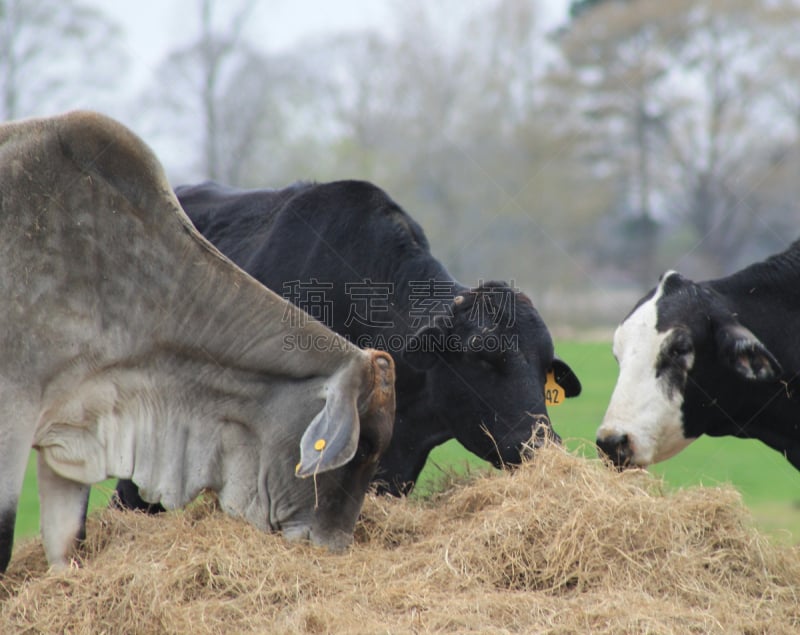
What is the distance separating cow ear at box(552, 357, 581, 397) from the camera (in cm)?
593

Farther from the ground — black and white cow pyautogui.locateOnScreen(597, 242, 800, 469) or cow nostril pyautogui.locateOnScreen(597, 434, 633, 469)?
black and white cow pyautogui.locateOnScreen(597, 242, 800, 469)

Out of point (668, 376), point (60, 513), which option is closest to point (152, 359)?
point (60, 513)

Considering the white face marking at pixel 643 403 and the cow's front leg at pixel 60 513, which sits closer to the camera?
the cow's front leg at pixel 60 513

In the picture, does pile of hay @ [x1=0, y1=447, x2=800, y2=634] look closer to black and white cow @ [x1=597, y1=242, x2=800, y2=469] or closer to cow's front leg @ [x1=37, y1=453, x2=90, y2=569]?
cow's front leg @ [x1=37, y1=453, x2=90, y2=569]

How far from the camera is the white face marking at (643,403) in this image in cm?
547

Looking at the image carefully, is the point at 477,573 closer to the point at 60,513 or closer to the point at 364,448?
the point at 364,448

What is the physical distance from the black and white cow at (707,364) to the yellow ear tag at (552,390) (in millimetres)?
434

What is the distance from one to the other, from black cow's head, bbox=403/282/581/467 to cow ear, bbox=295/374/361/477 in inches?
47.9

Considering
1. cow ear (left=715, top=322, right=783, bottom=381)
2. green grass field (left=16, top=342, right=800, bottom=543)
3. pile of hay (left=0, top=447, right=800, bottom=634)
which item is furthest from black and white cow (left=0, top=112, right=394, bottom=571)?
cow ear (left=715, top=322, right=783, bottom=381)

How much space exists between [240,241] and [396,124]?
22.0 meters

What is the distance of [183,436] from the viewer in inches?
189

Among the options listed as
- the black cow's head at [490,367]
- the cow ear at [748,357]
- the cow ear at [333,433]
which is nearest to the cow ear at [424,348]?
the black cow's head at [490,367]

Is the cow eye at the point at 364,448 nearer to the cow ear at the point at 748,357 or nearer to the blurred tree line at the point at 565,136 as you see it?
the cow ear at the point at 748,357

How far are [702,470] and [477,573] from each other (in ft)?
21.4
